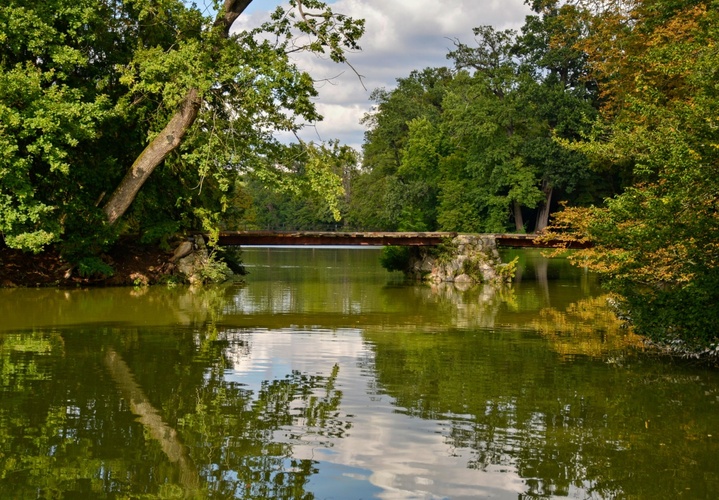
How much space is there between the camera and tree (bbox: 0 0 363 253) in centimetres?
2145

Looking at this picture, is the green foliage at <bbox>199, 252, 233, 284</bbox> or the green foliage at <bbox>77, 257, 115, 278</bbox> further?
the green foliage at <bbox>199, 252, 233, 284</bbox>

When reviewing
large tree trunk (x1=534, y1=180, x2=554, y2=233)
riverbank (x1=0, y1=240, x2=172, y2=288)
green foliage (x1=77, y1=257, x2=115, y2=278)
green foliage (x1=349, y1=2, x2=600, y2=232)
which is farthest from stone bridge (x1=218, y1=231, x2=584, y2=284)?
large tree trunk (x1=534, y1=180, x2=554, y2=233)

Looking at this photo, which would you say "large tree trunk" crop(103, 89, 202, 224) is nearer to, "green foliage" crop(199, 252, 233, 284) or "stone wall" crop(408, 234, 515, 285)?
"green foliage" crop(199, 252, 233, 284)

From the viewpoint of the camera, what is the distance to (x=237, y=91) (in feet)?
76.5

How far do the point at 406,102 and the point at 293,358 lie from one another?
47.7 metres

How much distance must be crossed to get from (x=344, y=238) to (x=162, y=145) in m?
8.70

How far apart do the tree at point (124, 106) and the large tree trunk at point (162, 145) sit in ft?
0.11

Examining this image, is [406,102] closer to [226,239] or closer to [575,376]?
[226,239]

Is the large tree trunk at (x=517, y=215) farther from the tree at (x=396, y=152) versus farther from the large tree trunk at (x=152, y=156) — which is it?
the large tree trunk at (x=152, y=156)

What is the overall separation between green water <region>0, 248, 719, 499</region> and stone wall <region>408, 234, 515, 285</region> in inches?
565

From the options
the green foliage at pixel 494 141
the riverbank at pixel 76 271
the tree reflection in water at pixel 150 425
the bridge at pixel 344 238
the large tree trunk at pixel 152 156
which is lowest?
the tree reflection in water at pixel 150 425

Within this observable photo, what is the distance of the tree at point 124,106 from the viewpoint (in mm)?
21453

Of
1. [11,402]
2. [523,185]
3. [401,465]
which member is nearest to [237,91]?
[11,402]

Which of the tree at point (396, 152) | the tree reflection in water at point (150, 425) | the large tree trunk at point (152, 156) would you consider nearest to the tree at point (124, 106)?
the large tree trunk at point (152, 156)
